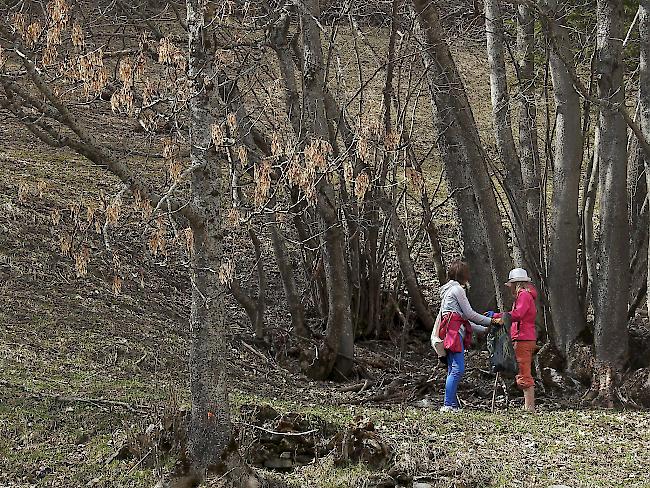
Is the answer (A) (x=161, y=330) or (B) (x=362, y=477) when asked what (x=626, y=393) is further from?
(A) (x=161, y=330)

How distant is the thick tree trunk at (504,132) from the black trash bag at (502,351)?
144cm

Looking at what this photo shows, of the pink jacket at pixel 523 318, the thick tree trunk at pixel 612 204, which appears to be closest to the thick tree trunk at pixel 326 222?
the pink jacket at pixel 523 318

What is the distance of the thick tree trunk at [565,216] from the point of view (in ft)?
33.3

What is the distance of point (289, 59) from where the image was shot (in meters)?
10.2

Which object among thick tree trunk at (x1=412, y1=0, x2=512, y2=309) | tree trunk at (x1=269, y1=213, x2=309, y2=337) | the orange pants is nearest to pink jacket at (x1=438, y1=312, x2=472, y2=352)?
the orange pants

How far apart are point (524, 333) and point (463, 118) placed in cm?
229

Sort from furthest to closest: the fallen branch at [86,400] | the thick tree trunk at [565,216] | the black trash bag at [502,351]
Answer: the thick tree trunk at [565,216], the black trash bag at [502,351], the fallen branch at [86,400]

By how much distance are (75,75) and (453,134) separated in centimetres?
638

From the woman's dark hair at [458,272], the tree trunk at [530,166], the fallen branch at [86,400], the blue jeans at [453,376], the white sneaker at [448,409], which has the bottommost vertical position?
the white sneaker at [448,409]

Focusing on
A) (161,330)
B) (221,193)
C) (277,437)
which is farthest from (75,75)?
(161,330)

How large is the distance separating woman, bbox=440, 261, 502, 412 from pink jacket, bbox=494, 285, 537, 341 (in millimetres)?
245

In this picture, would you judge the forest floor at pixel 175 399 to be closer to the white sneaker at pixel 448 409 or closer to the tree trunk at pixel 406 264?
the white sneaker at pixel 448 409

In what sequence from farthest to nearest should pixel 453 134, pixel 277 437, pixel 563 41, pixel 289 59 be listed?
pixel 453 134 → pixel 289 59 → pixel 563 41 → pixel 277 437

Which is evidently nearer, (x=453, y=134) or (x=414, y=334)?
(x=453, y=134)
